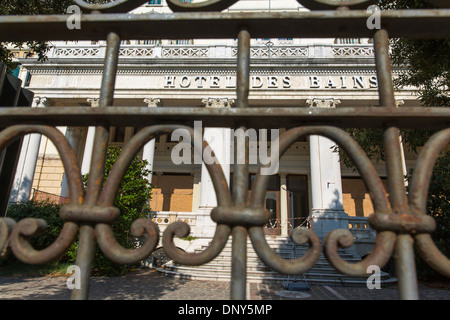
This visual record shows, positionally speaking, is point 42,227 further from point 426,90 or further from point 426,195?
point 426,90

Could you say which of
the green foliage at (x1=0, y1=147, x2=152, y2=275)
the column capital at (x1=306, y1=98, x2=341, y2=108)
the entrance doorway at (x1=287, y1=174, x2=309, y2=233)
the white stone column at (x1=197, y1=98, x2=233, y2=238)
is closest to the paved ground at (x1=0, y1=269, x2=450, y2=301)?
the green foliage at (x1=0, y1=147, x2=152, y2=275)

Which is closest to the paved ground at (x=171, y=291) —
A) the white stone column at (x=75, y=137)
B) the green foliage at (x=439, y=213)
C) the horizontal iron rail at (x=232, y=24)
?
the green foliage at (x=439, y=213)

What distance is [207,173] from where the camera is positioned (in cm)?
1546

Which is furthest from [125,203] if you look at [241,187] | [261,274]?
[241,187]

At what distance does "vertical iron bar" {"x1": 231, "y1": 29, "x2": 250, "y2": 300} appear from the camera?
1.07 metres

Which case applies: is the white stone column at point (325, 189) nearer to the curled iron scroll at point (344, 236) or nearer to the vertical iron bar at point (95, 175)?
the curled iron scroll at point (344, 236)

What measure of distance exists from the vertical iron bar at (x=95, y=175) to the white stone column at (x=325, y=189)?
44.1ft

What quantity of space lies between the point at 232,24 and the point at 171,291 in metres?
8.11

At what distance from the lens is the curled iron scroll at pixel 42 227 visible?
3.52 feet

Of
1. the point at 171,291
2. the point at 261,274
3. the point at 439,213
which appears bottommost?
the point at 171,291

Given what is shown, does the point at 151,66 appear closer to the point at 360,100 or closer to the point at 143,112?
the point at 360,100

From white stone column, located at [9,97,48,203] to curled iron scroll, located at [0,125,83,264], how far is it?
16255 mm

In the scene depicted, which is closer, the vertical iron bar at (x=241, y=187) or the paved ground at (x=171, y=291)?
the vertical iron bar at (x=241, y=187)
